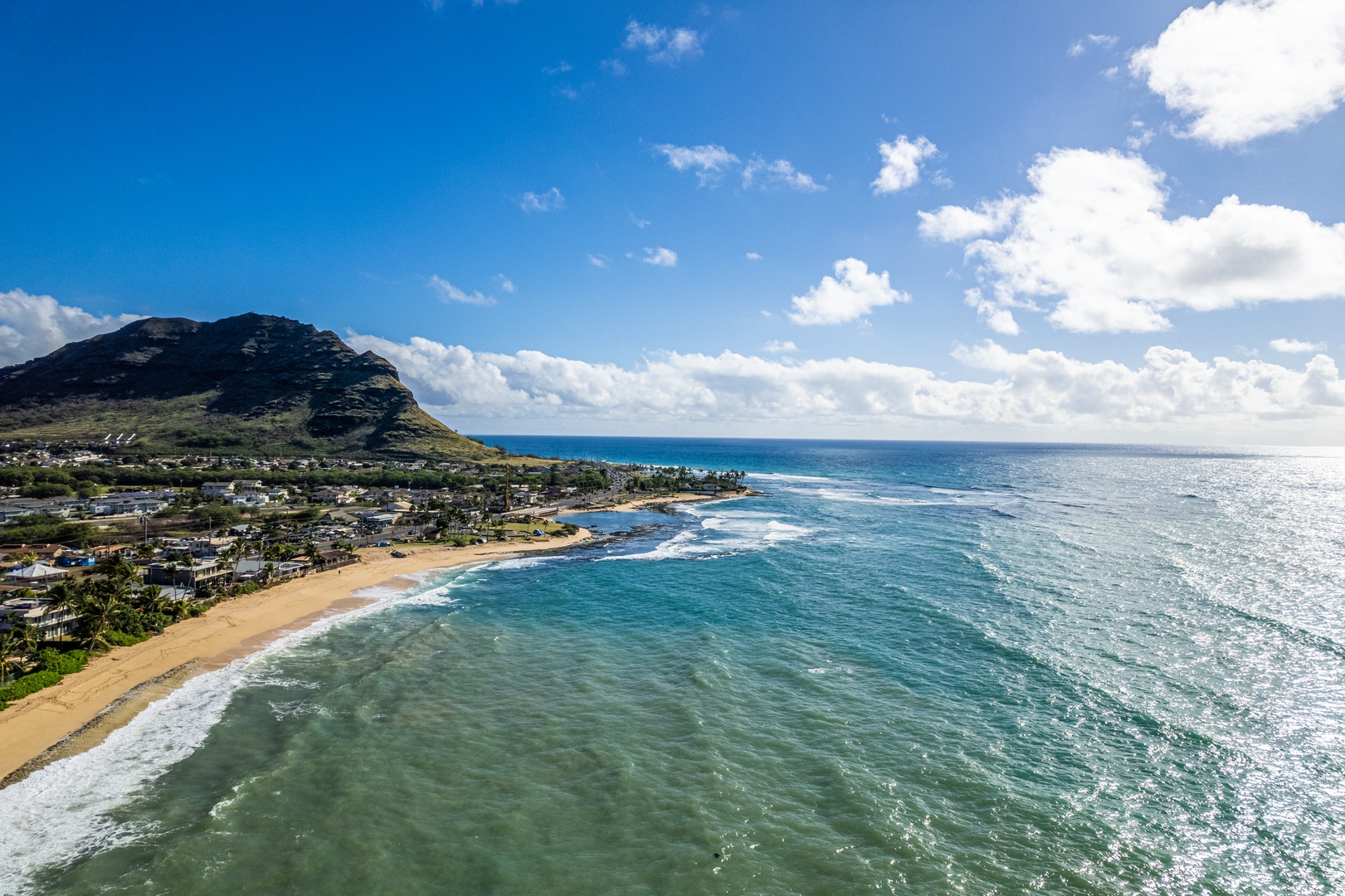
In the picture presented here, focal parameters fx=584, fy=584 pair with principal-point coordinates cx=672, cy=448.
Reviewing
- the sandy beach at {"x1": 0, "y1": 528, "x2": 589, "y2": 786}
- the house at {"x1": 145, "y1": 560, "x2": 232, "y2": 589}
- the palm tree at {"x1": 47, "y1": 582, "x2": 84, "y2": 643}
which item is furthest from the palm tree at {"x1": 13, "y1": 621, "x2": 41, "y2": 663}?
the house at {"x1": 145, "y1": 560, "x2": 232, "y2": 589}

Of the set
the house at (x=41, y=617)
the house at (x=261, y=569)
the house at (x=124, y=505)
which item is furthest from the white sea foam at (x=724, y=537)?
the house at (x=124, y=505)

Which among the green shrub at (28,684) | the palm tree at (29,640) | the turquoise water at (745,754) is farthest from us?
the palm tree at (29,640)

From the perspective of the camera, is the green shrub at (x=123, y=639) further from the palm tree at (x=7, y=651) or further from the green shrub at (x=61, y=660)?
the palm tree at (x=7, y=651)

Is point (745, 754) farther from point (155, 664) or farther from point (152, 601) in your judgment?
point (152, 601)

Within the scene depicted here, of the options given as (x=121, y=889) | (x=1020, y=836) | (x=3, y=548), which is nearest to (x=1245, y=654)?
(x=1020, y=836)

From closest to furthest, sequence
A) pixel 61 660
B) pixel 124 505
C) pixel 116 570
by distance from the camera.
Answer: pixel 61 660, pixel 116 570, pixel 124 505

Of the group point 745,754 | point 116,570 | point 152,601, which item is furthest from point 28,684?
point 745,754
